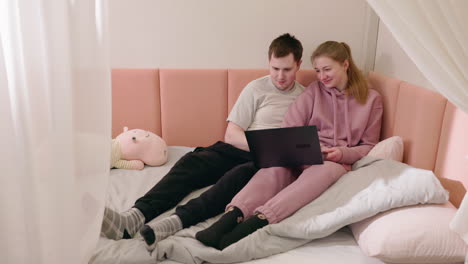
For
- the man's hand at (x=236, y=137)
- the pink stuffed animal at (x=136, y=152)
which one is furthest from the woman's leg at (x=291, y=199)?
the pink stuffed animal at (x=136, y=152)

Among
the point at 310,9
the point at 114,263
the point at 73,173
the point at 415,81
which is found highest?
the point at 310,9

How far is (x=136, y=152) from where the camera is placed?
187cm

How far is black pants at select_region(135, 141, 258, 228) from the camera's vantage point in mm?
1334

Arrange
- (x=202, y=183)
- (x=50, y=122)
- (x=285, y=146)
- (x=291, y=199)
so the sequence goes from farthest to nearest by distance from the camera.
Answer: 1. (x=202, y=183)
2. (x=285, y=146)
3. (x=291, y=199)
4. (x=50, y=122)

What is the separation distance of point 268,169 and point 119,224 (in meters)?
0.62

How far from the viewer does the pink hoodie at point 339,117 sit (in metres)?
1.67

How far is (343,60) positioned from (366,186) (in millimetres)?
736

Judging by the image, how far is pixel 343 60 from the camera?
5.79 ft

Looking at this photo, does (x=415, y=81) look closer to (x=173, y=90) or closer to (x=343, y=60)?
(x=343, y=60)

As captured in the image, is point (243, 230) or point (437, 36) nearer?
point (437, 36)

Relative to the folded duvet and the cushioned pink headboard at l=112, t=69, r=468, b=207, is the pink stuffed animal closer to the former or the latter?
the cushioned pink headboard at l=112, t=69, r=468, b=207

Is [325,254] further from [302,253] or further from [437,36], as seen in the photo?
[437,36]

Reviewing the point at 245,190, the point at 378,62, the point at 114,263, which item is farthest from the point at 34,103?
the point at 378,62

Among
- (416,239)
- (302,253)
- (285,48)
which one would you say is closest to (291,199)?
(302,253)
